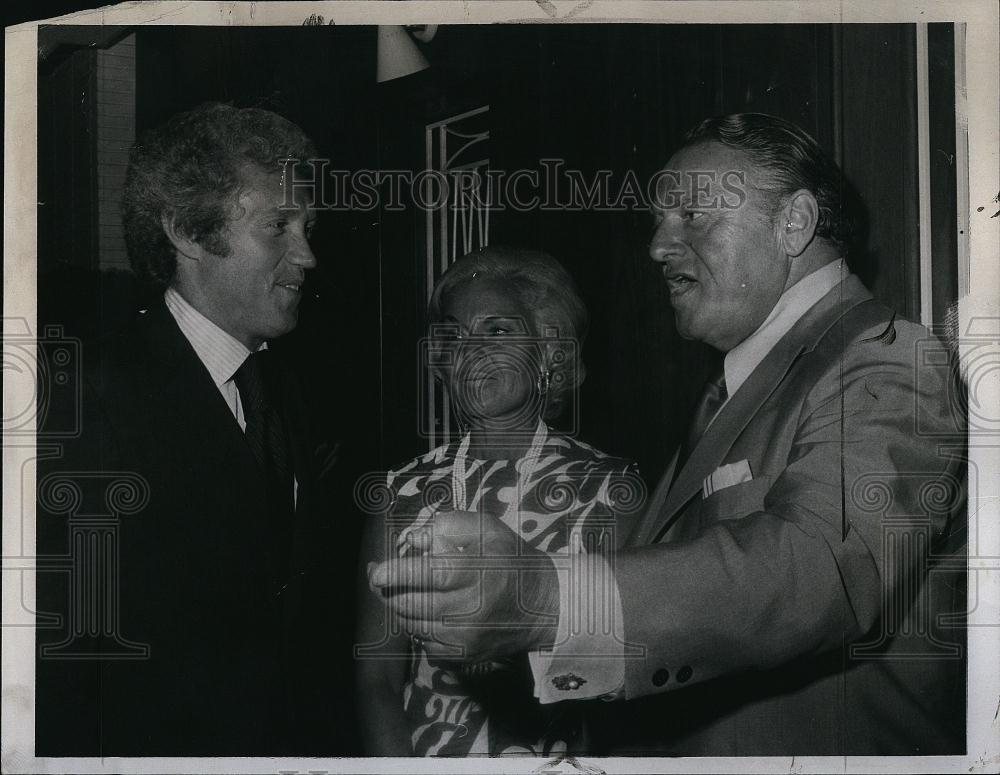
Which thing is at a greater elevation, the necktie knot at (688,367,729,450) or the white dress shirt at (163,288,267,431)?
the white dress shirt at (163,288,267,431)

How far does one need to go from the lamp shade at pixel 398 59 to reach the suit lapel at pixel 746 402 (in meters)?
1.21

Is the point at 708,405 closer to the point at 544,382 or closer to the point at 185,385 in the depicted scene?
the point at 544,382

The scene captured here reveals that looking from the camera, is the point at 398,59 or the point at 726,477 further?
the point at 398,59

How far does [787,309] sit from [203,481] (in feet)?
5.28

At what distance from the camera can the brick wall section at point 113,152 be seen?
3.32m

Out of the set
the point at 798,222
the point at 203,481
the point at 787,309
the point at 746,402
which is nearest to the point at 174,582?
the point at 203,481

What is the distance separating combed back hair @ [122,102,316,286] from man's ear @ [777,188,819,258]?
1271 mm

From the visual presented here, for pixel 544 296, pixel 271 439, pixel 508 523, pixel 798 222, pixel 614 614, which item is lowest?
pixel 614 614

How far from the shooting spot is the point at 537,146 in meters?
3.30

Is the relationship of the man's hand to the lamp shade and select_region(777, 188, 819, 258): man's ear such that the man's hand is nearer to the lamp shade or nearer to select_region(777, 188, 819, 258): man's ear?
select_region(777, 188, 819, 258): man's ear

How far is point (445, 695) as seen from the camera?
10.6 feet

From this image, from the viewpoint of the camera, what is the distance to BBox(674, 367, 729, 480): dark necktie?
3.25 m

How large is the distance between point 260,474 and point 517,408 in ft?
2.31

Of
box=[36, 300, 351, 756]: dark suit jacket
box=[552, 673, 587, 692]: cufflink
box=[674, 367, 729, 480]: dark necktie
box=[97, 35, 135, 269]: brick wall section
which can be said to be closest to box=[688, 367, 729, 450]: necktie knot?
box=[674, 367, 729, 480]: dark necktie
